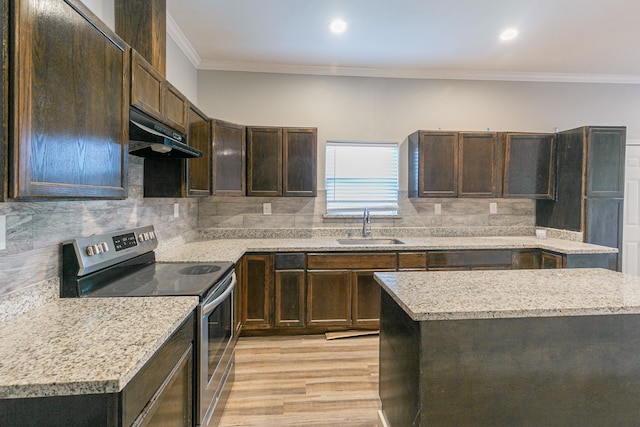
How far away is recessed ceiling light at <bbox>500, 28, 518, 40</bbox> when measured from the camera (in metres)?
2.86

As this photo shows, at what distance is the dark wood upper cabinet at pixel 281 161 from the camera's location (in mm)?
3361

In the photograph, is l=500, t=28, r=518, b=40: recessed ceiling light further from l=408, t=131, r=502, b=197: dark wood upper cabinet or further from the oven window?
the oven window

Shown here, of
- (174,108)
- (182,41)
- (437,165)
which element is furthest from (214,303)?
(437,165)

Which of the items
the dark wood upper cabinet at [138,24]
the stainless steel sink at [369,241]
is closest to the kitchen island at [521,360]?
the stainless steel sink at [369,241]

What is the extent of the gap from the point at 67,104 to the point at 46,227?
66 centimetres

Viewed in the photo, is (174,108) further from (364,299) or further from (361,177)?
(364,299)

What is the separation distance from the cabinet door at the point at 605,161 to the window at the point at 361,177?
1914 millimetres

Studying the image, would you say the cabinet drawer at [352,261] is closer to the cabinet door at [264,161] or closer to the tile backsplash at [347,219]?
the tile backsplash at [347,219]

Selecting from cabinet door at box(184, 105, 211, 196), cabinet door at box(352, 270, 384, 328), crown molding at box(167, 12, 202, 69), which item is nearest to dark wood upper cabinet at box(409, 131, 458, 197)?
cabinet door at box(352, 270, 384, 328)

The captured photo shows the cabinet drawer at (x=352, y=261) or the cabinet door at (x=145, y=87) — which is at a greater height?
the cabinet door at (x=145, y=87)

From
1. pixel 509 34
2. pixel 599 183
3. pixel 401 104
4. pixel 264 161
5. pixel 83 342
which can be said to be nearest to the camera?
pixel 83 342

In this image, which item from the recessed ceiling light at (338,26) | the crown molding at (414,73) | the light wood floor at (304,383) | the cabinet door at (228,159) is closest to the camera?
the light wood floor at (304,383)

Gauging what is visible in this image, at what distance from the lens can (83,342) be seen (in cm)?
102

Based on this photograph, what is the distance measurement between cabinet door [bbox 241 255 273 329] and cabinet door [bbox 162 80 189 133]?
1305mm
